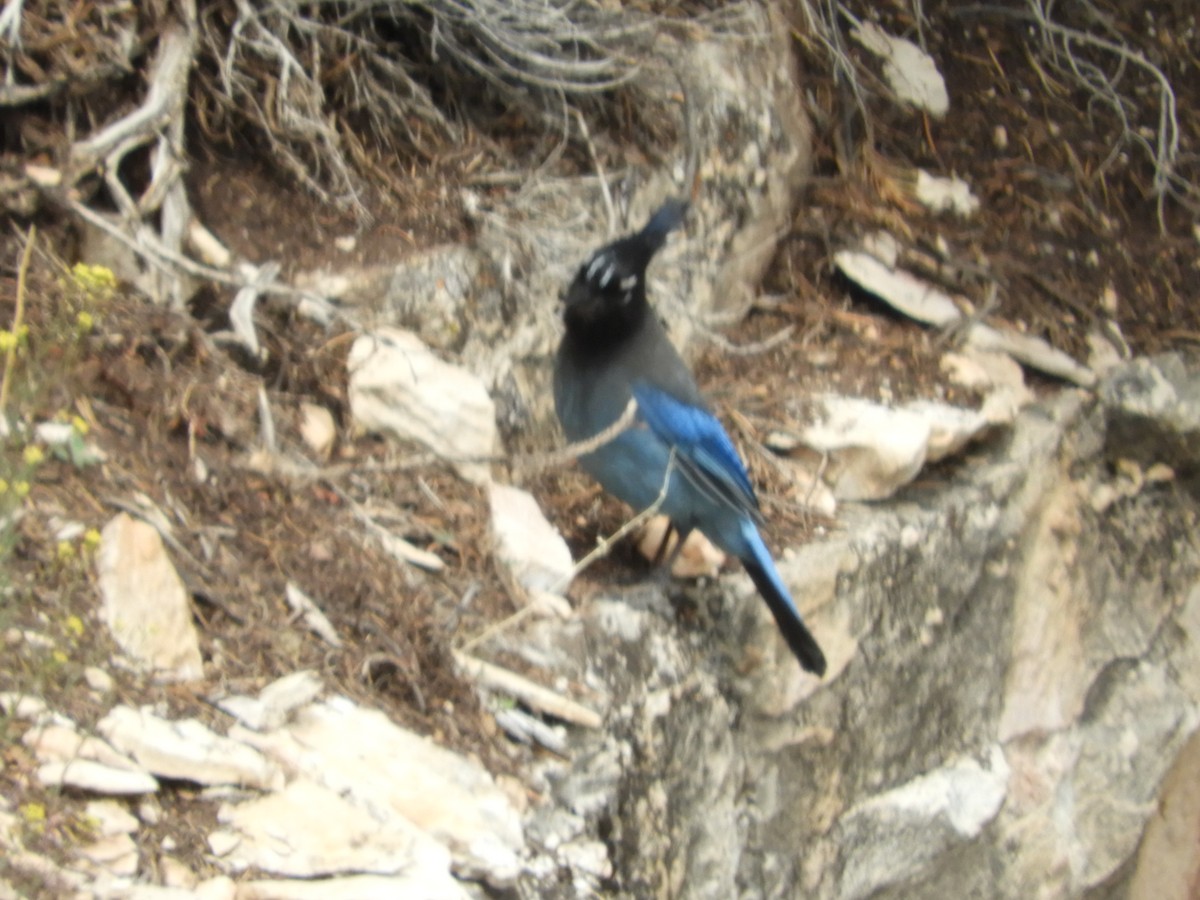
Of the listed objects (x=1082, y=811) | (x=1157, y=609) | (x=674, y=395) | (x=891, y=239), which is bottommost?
(x=1082, y=811)

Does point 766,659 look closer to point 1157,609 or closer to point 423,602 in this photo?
point 423,602

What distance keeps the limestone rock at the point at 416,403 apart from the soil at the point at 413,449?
5 centimetres

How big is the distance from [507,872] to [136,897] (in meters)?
0.63

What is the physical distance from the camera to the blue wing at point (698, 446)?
2709 mm

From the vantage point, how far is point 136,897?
5.37 feet

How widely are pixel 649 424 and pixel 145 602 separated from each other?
3.68 feet

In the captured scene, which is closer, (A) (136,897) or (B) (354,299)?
(A) (136,897)

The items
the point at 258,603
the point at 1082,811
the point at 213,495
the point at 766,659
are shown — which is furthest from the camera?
the point at 1082,811

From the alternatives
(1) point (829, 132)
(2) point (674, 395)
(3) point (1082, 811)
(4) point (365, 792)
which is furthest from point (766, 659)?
(1) point (829, 132)

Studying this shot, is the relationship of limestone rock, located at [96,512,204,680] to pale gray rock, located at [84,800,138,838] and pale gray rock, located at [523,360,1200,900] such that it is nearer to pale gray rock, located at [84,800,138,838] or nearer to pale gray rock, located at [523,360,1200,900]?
pale gray rock, located at [84,800,138,838]

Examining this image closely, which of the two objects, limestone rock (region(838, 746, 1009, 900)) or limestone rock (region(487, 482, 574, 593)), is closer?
limestone rock (region(487, 482, 574, 593))

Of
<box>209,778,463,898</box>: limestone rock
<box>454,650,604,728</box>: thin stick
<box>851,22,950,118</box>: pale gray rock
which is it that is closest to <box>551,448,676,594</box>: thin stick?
<box>454,650,604,728</box>: thin stick

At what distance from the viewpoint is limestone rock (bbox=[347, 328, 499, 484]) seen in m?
2.75

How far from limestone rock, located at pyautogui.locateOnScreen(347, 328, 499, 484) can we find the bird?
0.21 m
